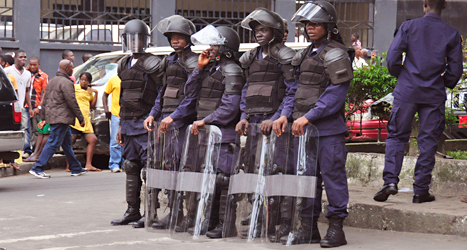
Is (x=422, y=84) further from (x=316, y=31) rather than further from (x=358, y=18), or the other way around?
(x=358, y=18)

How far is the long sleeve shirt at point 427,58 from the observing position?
6.13 metres

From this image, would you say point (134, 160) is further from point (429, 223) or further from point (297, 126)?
point (429, 223)

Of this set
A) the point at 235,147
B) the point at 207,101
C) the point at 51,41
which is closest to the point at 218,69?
the point at 207,101

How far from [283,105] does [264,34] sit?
2.02ft

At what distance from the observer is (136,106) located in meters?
6.61

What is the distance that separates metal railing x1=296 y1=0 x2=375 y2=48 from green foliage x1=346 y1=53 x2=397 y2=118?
373 inches

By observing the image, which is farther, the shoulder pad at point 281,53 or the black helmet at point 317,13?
the shoulder pad at point 281,53

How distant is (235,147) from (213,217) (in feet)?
2.06

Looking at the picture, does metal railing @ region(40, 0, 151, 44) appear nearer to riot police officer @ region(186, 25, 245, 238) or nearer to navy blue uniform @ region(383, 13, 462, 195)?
riot police officer @ region(186, 25, 245, 238)

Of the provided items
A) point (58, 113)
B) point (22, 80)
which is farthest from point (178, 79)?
point (22, 80)

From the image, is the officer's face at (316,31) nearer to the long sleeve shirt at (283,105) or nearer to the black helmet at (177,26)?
the long sleeve shirt at (283,105)

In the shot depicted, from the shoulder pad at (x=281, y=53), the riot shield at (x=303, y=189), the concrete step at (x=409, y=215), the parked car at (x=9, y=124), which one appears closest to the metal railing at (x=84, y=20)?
the parked car at (x=9, y=124)

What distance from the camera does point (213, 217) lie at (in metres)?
6.03

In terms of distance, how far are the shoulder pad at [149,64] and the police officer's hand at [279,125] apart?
157cm
